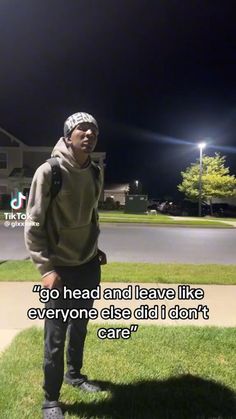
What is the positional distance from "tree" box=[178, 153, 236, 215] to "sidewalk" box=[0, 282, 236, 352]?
32928mm

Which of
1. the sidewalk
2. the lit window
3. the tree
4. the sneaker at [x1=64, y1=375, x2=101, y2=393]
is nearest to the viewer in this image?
the sneaker at [x1=64, y1=375, x2=101, y2=393]

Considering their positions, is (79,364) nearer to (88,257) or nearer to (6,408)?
(6,408)

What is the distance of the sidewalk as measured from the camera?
541cm

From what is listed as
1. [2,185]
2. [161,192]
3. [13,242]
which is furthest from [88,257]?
[161,192]

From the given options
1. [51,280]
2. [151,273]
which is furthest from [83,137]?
[151,273]

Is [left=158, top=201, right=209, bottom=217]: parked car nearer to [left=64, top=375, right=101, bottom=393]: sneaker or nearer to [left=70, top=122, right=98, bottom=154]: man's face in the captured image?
[left=64, top=375, right=101, bottom=393]: sneaker

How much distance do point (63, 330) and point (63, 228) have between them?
0.70 metres

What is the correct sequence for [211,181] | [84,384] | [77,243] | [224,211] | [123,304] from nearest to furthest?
[77,243]
[84,384]
[123,304]
[224,211]
[211,181]

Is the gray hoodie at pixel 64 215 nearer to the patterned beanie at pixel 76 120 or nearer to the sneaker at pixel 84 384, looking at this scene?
the patterned beanie at pixel 76 120

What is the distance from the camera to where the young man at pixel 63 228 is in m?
2.99

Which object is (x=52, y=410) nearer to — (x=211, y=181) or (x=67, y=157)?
(x=67, y=157)


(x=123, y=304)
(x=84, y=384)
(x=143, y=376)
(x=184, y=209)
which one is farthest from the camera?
(x=184, y=209)

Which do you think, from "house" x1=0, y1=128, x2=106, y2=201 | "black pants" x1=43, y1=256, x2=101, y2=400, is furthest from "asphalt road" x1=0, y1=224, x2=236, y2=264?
"house" x1=0, y1=128, x2=106, y2=201

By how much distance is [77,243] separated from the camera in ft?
10.6
